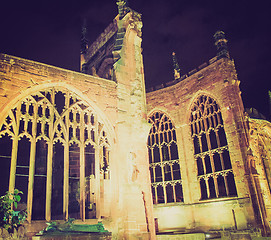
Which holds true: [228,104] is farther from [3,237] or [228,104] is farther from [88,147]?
[3,237]

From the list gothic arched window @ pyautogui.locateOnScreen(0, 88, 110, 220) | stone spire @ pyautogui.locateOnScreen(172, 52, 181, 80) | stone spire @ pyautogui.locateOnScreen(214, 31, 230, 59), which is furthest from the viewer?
stone spire @ pyautogui.locateOnScreen(172, 52, 181, 80)

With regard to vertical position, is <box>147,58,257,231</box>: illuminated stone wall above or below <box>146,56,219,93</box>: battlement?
below

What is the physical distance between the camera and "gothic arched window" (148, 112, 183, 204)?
50.1ft

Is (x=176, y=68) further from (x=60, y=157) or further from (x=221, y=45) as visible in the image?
(x=60, y=157)

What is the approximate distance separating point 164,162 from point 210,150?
109 inches

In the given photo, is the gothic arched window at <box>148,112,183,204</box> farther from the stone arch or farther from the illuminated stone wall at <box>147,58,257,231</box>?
the stone arch

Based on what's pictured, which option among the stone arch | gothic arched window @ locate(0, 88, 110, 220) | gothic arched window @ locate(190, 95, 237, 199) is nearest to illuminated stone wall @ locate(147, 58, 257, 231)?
the stone arch

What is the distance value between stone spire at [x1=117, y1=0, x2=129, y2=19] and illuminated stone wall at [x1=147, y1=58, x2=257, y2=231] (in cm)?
576

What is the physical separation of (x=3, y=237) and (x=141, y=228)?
418 cm

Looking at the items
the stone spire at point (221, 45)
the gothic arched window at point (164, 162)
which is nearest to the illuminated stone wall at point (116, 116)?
the stone spire at point (221, 45)

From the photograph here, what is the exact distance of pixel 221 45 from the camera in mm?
14875

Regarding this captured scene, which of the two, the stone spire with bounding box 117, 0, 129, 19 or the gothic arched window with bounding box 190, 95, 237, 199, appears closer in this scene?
the stone spire with bounding box 117, 0, 129, 19

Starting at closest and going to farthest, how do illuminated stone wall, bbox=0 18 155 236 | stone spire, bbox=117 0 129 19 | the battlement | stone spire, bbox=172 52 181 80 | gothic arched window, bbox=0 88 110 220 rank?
illuminated stone wall, bbox=0 18 155 236, gothic arched window, bbox=0 88 110 220, stone spire, bbox=117 0 129 19, the battlement, stone spire, bbox=172 52 181 80

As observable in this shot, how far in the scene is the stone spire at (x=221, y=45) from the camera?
14.7m
